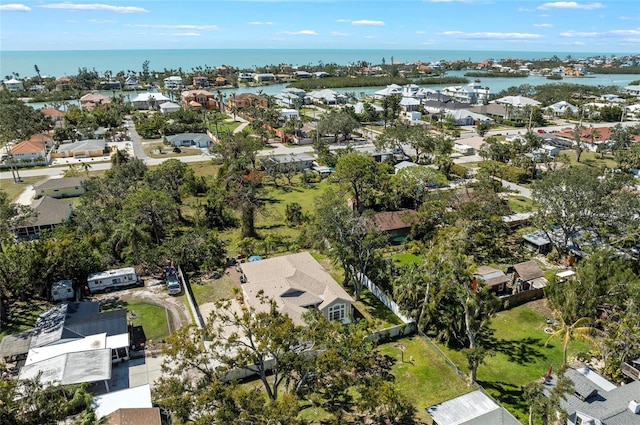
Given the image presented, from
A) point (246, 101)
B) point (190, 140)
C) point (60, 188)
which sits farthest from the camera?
point (246, 101)

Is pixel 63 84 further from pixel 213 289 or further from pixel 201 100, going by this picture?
pixel 213 289

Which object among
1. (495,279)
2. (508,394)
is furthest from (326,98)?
(508,394)

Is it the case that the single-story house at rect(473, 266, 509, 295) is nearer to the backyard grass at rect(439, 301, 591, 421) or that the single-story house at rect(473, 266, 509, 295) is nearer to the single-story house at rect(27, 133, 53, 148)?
the backyard grass at rect(439, 301, 591, 421)

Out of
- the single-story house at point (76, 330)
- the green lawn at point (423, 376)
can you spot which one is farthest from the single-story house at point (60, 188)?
the green lawn at point (423, 376)

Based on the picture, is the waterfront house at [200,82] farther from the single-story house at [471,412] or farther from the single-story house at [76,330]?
the single-story house at [471,412]

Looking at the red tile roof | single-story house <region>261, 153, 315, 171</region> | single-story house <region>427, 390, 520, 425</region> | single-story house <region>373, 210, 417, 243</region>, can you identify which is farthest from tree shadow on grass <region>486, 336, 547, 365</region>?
the red tile roof
